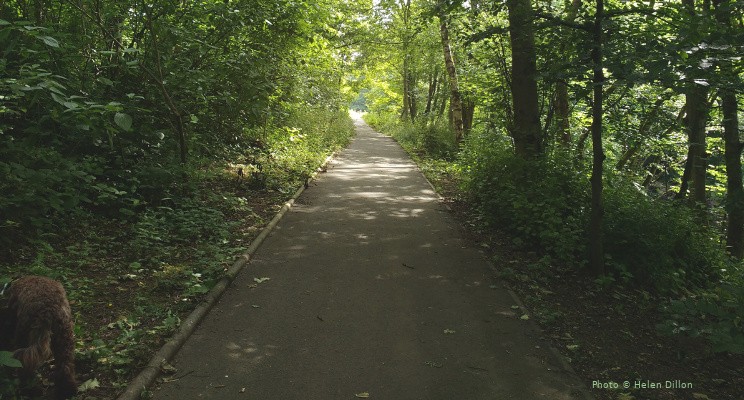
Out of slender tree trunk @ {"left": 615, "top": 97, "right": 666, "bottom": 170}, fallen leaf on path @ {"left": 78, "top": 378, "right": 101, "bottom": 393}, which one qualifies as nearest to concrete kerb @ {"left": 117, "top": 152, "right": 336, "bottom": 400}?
fallen leaf on path @ {"left": 78, "top": 378, "right": 101, "bottom": 393}

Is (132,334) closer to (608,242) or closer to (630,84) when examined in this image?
(630,84)

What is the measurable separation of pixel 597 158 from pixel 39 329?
6.11 m

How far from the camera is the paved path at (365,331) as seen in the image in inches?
149

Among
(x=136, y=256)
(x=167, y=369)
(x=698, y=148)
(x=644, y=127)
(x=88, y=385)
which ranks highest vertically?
(x=644, y=127)

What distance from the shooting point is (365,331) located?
4.72m

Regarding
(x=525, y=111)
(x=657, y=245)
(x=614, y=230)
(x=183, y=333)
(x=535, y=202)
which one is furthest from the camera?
(x=525, y=111)

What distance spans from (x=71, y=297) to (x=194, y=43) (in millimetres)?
4728

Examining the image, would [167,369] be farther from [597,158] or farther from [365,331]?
[597,158]

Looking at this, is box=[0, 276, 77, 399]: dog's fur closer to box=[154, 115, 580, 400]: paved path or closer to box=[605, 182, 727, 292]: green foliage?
box=[154, 115, 580, 400]: paved path

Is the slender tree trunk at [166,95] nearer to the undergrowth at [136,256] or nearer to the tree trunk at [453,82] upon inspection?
the undergrowth at [136,256]

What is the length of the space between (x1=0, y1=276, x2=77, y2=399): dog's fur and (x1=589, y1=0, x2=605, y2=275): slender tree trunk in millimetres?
5524

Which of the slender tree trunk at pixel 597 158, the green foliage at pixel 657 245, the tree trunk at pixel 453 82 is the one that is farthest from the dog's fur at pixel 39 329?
the tree trunk at pixel 453 82

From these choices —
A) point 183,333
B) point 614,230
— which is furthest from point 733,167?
point 183,333

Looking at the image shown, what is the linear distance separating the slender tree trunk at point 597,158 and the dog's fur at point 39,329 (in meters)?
5.52
